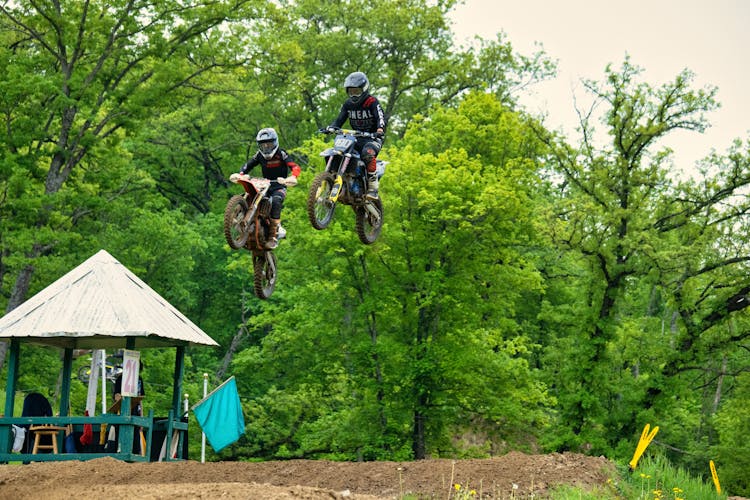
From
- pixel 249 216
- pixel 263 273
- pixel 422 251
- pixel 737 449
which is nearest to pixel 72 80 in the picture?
pixel 422 251

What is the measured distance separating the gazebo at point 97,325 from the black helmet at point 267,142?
231 inches

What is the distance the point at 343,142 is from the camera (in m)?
13.4

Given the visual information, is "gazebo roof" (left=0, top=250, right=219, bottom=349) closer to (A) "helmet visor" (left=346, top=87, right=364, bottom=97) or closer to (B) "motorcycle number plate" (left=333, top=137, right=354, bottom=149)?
(B) "motorcycle number plate" (left=333, top=137, right=354, bottom=149)

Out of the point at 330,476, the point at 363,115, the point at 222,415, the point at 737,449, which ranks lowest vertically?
Result: the point at 737,449

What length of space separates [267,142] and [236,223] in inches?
45.2

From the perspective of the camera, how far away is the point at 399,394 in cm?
3097

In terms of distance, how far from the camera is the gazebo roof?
19.5 meters

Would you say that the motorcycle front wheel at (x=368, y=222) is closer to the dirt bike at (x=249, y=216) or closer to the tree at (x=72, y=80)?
the dirt bike at (x=249, y=216)

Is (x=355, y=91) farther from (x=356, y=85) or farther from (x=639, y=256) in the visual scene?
(x=639, y=256)

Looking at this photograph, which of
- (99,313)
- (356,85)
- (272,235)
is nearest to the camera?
(356,85)

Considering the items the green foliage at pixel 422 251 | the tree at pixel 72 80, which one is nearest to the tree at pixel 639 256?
the green foliage at pixel 422 251

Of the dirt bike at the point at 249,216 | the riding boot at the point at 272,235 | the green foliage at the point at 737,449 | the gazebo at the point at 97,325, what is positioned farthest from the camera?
the green foliage at the point at 737,449

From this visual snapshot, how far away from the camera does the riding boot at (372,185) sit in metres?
13.9

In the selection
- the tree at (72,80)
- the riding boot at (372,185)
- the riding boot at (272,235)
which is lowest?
the riding boot at (272,235)
